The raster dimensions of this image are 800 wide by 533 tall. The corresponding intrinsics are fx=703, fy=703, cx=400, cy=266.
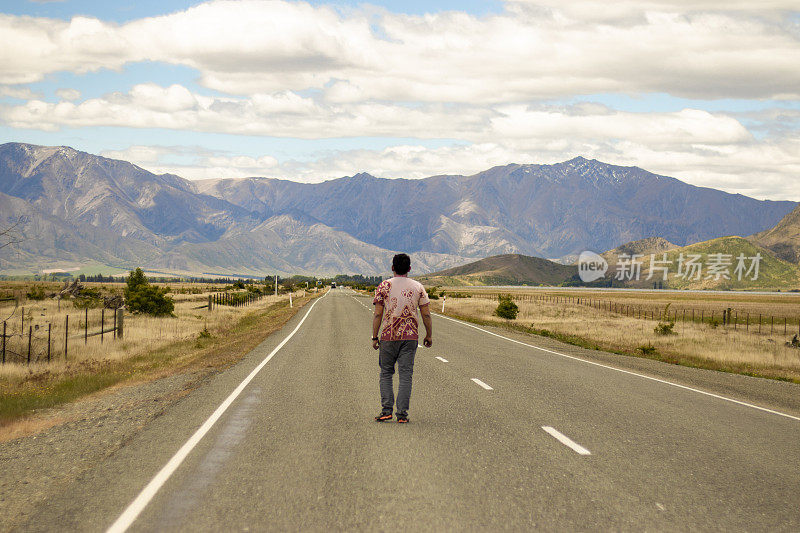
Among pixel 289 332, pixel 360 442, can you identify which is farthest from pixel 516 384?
pixel 289 332

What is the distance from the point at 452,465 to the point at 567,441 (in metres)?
1.87

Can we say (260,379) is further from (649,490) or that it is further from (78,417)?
(649,490)

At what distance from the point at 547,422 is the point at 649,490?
314 cm

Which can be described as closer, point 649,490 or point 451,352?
point 649,490

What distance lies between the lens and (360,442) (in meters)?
8.29

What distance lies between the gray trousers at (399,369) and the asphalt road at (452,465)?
311mm

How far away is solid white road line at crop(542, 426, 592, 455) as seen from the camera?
7.95 meters

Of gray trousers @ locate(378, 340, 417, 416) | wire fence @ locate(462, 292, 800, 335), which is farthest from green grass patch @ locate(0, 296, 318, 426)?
wire fence @ locate(462, 292, 800, 335)

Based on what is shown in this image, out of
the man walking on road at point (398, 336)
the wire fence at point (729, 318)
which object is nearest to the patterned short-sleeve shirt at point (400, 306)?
the man walking on road at point (398, 336)

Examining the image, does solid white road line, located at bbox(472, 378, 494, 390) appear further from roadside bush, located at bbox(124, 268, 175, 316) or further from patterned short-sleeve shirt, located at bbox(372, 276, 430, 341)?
roadside bush, located at bbox(124, 268, 175, 316)

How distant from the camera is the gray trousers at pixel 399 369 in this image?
9516 mm

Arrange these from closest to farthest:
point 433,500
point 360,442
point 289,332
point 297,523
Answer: point 297,523 → point 433,500 → point 360,442 → point 289,332

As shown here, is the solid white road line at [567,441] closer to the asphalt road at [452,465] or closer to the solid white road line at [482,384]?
the asphalt road at [452,465]

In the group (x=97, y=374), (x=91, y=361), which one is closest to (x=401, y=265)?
(x=97, y=374)
